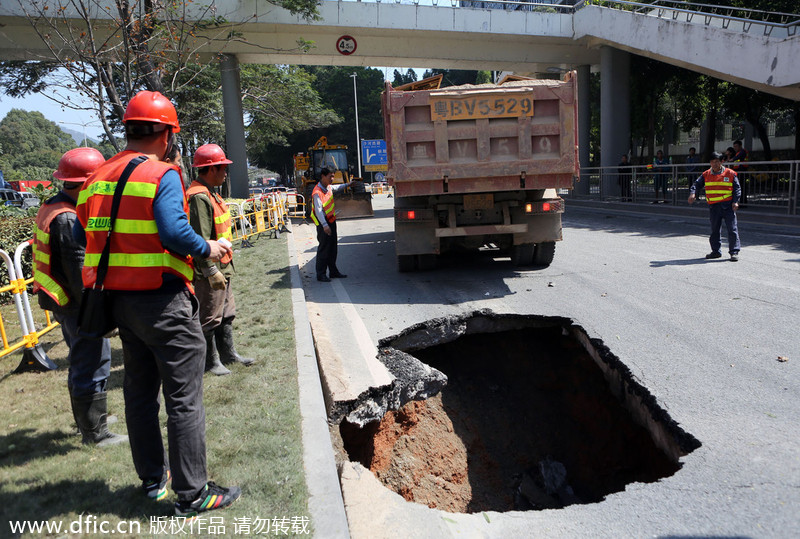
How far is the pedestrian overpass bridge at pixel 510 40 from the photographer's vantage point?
16.0m

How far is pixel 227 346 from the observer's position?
514cm

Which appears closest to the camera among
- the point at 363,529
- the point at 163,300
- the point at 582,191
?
the point at 163,300

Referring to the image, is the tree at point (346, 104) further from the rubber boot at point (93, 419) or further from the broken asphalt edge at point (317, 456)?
the rubber boot at point (93, 419)

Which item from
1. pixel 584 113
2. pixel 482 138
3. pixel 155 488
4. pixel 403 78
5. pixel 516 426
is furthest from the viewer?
pixel 403 78

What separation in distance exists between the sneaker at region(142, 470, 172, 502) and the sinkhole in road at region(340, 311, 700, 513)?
158 cm

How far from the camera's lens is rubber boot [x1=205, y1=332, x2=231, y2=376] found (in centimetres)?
483

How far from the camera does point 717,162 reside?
898cm

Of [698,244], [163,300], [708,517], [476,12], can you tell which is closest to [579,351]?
[708,517]

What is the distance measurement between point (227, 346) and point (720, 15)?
17.8m

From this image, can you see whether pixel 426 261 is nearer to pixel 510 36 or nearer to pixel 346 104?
pixel 510 36

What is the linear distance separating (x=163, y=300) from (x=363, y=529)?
1550 millimetres

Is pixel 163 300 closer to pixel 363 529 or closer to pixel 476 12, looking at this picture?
pixel 363 529

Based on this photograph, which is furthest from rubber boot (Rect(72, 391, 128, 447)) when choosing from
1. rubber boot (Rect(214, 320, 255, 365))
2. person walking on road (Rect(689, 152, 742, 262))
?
person walking on road (Rect(689, 152, 742, 262))

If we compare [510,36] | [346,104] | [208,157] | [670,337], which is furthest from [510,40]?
[346,104]
